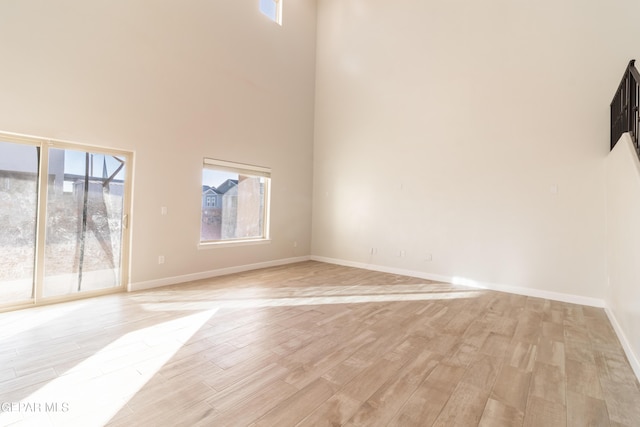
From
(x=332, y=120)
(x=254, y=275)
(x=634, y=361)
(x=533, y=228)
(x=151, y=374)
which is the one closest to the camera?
(x=151, y=374)

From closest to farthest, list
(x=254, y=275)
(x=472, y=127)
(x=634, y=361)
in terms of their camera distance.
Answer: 1. (x=634, y=361)
2. (x=472, y=127)
3. (x=254, y=275)

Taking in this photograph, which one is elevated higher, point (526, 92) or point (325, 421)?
point (526, 92)

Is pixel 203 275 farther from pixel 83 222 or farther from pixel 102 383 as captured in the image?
pixel 102 383

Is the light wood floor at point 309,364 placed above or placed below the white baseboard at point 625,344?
below

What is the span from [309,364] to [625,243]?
3147mm

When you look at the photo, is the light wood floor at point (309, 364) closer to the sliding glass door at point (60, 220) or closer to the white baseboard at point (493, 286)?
the white baseboard at point (493, 286)

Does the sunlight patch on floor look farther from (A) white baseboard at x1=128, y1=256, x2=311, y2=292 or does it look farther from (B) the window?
(B) the window

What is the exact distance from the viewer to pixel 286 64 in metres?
6.16

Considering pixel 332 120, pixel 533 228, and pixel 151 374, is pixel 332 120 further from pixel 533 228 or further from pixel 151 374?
pixel 151 374

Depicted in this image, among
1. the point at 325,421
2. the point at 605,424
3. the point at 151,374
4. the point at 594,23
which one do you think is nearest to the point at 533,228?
the point at 594,23

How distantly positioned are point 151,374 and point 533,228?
16.2 ft

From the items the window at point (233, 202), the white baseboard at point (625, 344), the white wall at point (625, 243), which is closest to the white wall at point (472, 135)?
the white wall at point (625, 243)

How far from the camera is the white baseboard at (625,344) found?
222 centimetres

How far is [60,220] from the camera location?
140 inches
